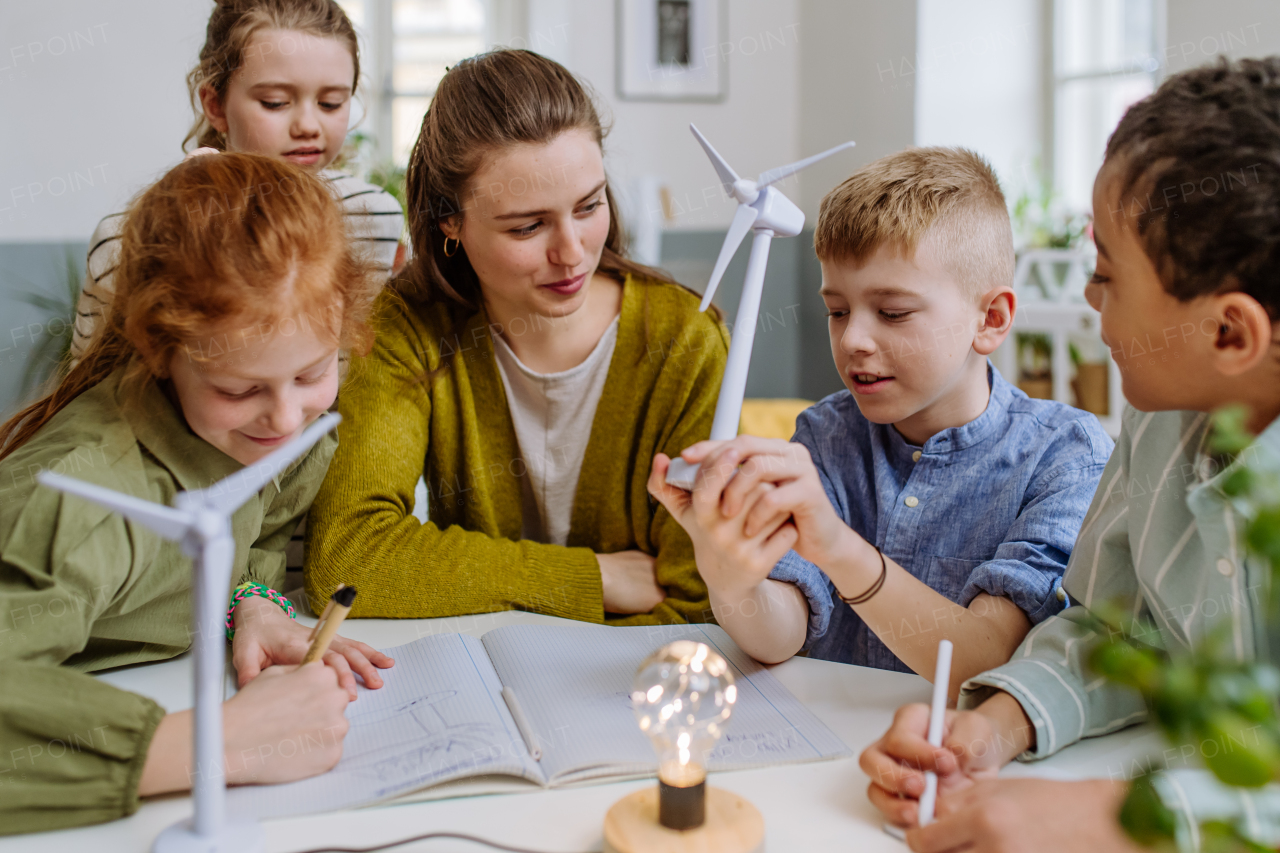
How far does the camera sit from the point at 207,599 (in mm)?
628

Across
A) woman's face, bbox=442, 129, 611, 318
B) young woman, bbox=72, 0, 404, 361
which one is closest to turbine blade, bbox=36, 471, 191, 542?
woman's face, bbox=442, 129, 611, 318

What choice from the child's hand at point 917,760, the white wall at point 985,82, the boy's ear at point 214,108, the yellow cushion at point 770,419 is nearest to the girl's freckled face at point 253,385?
the child's hand at point 917,760

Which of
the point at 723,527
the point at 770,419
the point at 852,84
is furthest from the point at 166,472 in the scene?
the point at 852,84

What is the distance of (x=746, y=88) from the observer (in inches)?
161

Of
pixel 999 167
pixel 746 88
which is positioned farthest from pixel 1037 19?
pixel 746 88

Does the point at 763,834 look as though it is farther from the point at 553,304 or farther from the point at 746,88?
the point at 746,88

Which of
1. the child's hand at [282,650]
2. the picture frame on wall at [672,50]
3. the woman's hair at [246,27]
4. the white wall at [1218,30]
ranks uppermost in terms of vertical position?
the picture frame on wall at [672,50]

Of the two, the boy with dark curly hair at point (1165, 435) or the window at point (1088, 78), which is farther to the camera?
the window at point (1088, 78)

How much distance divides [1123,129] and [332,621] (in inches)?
28.7

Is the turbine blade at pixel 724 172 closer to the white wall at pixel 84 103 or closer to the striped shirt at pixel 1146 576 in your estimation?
the striped shirt at pixel 1146 576

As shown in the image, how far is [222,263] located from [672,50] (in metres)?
3.35

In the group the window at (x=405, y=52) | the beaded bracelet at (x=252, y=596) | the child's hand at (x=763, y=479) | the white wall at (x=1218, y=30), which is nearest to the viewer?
the child's hand at (x=763, y=479)

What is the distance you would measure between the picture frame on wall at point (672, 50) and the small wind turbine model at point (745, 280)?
3180 mm

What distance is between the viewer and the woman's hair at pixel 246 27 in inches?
63.5
